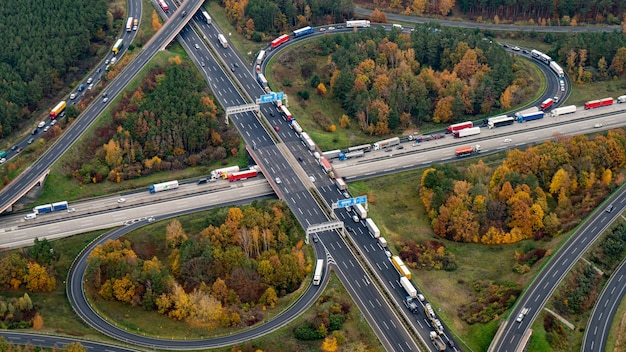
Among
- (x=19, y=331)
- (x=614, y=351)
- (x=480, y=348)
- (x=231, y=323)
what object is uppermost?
(x=19, y=331)

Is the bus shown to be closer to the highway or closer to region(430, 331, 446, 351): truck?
region(430, 331, 446, 351): truck

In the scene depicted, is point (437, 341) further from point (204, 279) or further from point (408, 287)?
point (204, 279)

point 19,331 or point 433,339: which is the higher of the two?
point 19,331

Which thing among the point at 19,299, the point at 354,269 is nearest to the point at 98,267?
the point at 19,299

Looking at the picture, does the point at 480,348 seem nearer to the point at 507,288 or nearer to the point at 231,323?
the point at 507,288

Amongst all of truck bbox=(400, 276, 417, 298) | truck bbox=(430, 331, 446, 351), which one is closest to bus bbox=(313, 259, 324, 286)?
truck bbox=(400, 276, 417, 298)

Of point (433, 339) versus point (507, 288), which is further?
point (507, 288)
